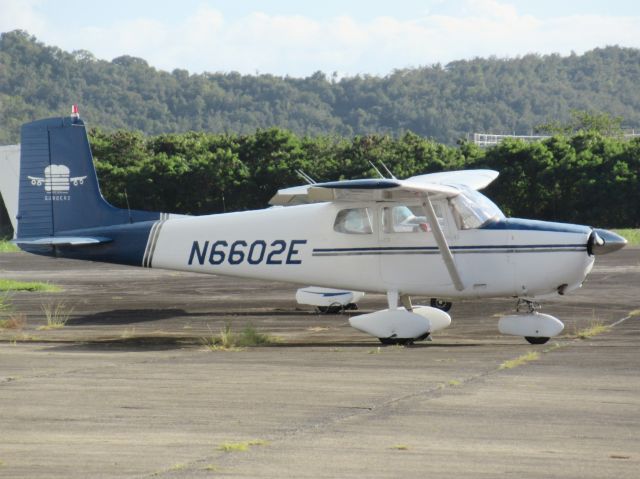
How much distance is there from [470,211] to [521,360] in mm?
2901

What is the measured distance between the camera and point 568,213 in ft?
169

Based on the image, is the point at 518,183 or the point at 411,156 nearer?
the point at 518,183

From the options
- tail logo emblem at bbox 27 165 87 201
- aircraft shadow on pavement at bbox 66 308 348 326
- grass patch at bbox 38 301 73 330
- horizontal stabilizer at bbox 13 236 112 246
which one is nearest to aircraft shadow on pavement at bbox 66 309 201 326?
aircraft shadow on pavement at bbox 66 308 348 326

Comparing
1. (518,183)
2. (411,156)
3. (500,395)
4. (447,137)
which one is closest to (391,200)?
(500,395)

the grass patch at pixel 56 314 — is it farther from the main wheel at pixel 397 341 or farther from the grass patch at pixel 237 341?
the main wheel at pixel 397 341

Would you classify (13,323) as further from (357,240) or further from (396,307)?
(396,307)

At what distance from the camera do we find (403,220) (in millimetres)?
14875

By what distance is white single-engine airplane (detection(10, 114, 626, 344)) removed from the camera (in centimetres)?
1430

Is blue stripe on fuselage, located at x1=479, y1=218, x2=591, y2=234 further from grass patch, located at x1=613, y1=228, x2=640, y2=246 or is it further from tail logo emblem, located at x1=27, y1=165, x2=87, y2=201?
grass patch, located at x1=613, y1=228, x2=640, y2=246

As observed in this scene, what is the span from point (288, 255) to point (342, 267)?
2.49 ft

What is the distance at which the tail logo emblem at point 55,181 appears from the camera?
16.8 meters

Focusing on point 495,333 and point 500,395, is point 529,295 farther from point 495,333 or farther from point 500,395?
point 500,395

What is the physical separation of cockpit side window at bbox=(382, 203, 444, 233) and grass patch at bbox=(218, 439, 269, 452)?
7.30 metres

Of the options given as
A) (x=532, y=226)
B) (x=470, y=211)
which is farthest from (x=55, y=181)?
(x=532, y=226)
